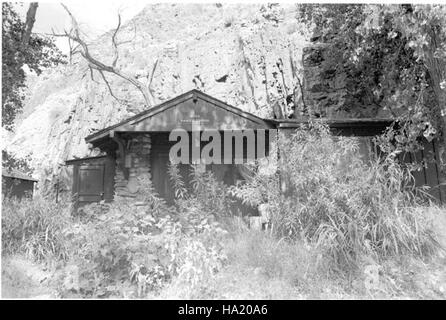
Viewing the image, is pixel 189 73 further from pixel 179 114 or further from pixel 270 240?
pixel 270 240

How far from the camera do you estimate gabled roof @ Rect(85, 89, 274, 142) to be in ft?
28.9

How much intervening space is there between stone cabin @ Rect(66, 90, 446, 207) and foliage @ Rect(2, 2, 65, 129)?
2.45m

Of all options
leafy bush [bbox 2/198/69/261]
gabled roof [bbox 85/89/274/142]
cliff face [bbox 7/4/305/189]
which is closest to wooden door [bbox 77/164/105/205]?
gabled roof [bbox 85/89/274/142]

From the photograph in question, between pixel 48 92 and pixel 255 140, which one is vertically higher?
pixel 48 92

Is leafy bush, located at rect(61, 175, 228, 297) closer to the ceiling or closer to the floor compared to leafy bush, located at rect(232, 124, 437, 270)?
closer to the floor

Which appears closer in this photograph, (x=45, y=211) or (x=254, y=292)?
(x=254, y=292)

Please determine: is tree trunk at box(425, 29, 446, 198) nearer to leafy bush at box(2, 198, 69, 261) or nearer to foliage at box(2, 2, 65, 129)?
leafy bush at box(2, 198, 69, 261)

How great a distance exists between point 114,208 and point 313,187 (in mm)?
3607

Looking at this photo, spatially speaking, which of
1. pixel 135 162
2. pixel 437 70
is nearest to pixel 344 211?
pixel 437 70

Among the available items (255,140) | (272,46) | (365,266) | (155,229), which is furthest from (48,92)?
(365,266)

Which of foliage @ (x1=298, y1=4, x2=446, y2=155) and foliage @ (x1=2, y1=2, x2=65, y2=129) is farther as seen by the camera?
foliage @ (x1=2, y1=2, x2=65, y2=129)
